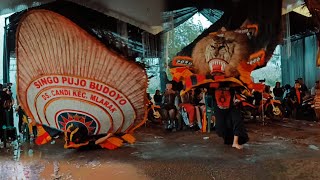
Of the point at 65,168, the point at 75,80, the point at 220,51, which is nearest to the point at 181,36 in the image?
the point at 220,51

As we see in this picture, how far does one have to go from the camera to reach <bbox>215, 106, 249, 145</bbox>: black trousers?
185 inches

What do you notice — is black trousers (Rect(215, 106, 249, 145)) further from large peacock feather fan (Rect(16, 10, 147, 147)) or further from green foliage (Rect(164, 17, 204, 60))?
green foliage (Rect(164, 17, 204, 60))

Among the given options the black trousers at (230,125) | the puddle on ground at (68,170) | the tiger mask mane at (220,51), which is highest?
the tiger mask mane at (220,51)

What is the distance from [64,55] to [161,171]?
1804 mm

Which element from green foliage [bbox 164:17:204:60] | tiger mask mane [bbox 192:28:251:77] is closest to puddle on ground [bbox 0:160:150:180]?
tiger mask mane [bbox 192:28:251:77]

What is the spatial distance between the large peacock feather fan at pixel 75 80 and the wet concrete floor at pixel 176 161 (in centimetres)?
41

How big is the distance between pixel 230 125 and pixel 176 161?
1084 mm

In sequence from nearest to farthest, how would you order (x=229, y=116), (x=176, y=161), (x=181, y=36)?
(x=176, y=161) < (x=229, y=116) < (x=181, y=36)

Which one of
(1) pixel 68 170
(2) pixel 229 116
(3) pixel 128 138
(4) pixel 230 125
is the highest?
(2) pixel 229 116

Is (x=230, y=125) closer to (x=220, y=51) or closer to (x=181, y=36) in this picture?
(x=220, y=51)

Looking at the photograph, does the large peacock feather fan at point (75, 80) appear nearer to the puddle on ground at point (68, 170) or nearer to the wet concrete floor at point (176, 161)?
the wet concrete floor at point (176, 161)

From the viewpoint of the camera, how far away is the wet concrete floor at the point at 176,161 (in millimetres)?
3805

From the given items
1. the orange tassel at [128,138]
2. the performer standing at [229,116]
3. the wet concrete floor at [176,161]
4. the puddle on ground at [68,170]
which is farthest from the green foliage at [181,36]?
the puddle on ground at [68,170]

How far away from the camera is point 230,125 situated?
4824 mm
